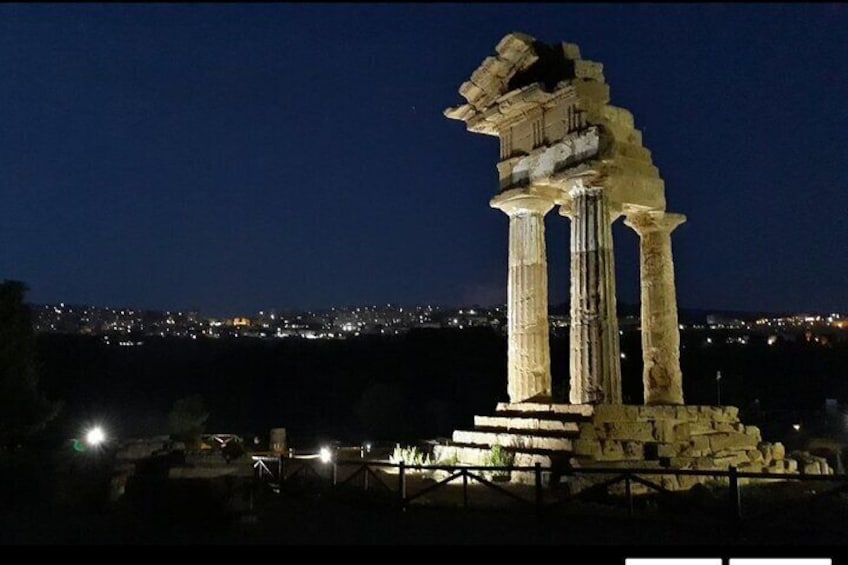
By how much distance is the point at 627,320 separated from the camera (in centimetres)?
5881

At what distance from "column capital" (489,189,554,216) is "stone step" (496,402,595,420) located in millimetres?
5298

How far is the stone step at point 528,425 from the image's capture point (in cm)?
1809

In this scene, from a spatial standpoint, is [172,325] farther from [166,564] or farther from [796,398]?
[166,564]

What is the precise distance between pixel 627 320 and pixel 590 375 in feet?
134

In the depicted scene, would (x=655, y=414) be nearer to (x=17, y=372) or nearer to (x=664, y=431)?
(x=664, y=431)

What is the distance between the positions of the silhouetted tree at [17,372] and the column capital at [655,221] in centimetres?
1983

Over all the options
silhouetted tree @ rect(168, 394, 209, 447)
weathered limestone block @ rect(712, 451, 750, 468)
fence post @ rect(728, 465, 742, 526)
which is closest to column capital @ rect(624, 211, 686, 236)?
weathered limestone block @ rect(712, 451, 750, 468)

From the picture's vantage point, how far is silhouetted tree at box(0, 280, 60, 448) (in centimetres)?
2569

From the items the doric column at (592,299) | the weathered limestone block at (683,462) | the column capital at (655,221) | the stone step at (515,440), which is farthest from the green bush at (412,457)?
the column capital at (655,221)

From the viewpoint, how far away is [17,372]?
86.5ft

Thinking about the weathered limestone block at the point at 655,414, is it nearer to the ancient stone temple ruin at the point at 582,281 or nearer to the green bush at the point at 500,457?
the ancient stone temple ruin at the point at 582,281

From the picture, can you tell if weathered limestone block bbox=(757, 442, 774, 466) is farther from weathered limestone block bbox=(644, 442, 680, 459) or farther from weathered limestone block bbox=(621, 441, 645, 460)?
weathered limestone block bbox=(621, 441, 645, 460)

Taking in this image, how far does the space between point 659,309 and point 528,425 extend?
5678 mm

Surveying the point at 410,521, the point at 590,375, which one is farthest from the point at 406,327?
the point at 410,521
